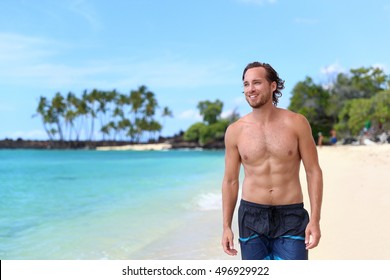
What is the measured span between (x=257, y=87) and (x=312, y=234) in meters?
0.78

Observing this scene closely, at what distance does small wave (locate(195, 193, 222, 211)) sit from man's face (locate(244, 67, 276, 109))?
7969 millimetres

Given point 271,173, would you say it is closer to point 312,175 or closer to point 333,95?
point 312,175

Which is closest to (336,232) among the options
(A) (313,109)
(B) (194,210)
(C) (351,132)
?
(B) (194,210)

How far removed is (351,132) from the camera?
150 ft

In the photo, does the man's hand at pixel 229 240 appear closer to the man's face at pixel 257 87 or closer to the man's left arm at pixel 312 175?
the man's left arm at pixel 312 175

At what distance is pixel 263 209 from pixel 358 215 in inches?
178

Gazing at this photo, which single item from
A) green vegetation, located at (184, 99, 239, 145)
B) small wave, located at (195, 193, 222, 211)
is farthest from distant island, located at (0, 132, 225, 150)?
small wave, located at (195, 193, 222, 211)

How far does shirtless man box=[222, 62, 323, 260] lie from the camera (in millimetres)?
2355

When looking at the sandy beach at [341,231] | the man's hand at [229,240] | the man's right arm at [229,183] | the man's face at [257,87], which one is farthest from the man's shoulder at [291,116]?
the sandy beach at [341,231]

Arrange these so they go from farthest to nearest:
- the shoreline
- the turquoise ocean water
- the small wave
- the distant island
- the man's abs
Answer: the distant island, the shoreline, the small wave, the turquoise ocean water, the man's abs

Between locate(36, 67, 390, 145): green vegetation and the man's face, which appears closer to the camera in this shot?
the man's face

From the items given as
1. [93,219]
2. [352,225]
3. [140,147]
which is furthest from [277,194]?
[140,147]

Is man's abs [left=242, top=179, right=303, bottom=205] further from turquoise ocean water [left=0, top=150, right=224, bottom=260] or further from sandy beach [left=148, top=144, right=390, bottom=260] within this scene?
turquoise ocean water [left=0, top=150, right=224, bottom=260]
